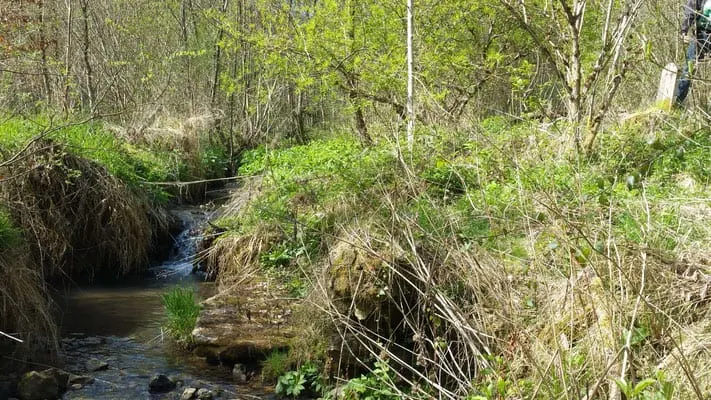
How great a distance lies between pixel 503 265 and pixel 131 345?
4.05m

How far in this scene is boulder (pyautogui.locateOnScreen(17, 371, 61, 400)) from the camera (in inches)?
213

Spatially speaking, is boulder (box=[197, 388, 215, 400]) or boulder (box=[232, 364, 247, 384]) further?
boulder (box=[232, 364, 247, 384])

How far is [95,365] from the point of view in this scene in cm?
625

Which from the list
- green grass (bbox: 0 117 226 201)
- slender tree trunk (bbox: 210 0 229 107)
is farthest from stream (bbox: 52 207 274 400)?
slender tree trunk (bbox: 210 0 229 107)

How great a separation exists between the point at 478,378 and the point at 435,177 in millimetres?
3636

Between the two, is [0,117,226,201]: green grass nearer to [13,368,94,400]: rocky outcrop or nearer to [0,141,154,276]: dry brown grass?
[0,141,154,276]: dry brown grass

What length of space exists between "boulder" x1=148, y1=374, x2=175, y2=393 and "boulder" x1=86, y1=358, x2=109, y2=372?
26.7 inches

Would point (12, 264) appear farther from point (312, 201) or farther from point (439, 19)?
point (439, 19)

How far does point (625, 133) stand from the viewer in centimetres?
795

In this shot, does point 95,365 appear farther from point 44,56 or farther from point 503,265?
point 44,56

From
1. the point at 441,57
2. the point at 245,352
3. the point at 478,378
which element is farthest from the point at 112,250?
the point at 478,378

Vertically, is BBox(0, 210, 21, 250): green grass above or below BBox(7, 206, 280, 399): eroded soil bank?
above

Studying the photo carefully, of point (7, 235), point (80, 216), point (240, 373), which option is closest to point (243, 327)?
point (240, 373)

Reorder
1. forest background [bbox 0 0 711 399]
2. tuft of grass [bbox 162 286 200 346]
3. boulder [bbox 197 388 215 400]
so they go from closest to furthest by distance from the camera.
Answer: forest background [bbox 0 0 711 399], boulder [bbox 197 388 215 400], tuft of grass [bbox 162 286 200 346]
